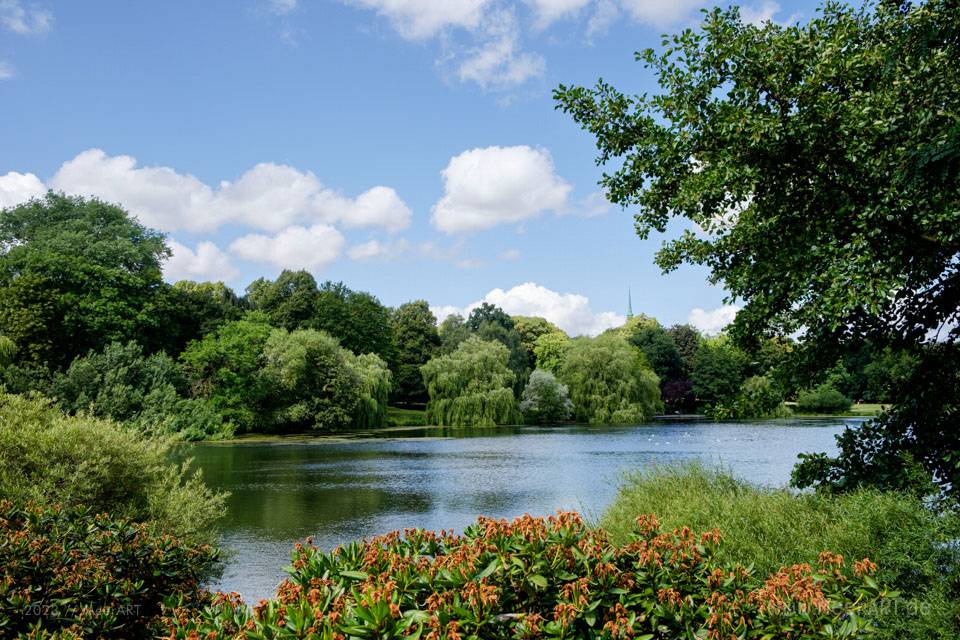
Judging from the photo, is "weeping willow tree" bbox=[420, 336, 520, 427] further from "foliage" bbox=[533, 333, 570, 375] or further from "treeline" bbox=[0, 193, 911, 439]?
"foliage" bbox=[533, 333, 570, 375]

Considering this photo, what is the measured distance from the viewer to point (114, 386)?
2830 cm

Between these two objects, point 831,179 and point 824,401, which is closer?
point 831,179

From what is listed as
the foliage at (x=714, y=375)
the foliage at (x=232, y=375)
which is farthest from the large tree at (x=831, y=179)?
the foliage at (x=714, y=375)

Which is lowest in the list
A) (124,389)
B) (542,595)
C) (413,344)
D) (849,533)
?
(849,533)

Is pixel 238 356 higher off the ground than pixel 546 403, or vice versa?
pixel 238 356

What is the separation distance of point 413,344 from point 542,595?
65898 millimetres

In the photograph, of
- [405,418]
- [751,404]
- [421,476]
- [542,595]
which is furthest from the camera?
[405,418]

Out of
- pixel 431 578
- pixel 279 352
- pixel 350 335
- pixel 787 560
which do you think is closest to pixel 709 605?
pixel 431 578

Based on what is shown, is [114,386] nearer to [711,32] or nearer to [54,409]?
[54,409]

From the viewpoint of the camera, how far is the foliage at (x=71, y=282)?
3469 centimetres

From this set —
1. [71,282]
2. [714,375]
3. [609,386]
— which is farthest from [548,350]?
[71,282]

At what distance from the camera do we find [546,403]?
5484cm

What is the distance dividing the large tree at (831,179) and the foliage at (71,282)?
3538 cm

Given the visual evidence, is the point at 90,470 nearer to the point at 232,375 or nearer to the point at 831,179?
the point at 831,179
